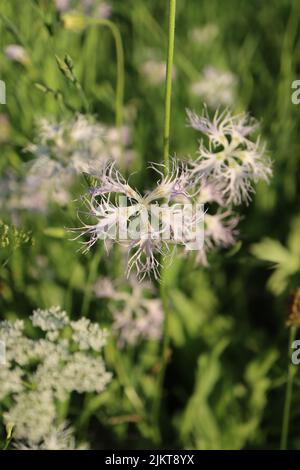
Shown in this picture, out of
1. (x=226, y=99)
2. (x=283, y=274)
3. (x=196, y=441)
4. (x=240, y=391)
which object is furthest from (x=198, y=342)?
(x=226, y=99)

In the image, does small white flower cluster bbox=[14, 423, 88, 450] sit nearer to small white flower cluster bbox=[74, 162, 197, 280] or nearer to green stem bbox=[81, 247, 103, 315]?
green stem bbox=[81, 247, 103, 315]

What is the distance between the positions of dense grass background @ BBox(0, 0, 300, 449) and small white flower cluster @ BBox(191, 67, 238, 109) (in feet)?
0.16

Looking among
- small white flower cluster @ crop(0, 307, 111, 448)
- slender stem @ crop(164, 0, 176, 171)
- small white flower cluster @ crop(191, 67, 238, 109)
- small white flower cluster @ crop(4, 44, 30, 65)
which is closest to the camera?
slender stem @ crop(164, 0, 176, 171)

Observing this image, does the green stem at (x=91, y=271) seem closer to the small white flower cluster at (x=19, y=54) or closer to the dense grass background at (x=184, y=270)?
the dense grass background at (x=184, y=270)

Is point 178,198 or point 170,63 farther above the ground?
point 170,63

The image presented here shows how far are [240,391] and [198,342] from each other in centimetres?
20

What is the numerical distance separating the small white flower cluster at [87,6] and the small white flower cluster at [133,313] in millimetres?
930

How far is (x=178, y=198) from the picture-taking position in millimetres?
1059

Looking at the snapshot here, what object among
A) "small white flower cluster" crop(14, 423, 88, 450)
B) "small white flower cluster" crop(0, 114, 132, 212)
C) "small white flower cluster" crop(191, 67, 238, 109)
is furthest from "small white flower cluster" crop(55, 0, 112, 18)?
"small white flower cluster" crop(14, 423, 88, 450)

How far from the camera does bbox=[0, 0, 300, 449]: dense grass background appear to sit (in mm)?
1488

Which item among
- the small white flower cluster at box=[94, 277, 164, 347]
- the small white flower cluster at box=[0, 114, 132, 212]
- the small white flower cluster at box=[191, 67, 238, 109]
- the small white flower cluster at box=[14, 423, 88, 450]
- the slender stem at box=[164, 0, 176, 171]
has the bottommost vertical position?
the small white flower cluster at box=[14, 423, 88, 450]

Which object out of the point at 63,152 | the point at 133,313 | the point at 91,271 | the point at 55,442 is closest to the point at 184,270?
the point at 133,313

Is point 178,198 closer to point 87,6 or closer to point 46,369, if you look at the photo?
point 46,369

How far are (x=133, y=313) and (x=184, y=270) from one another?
203mm
